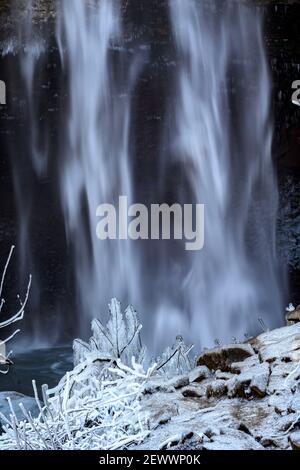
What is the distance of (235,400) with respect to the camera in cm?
217

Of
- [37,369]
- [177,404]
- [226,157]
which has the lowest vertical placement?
[37,369]

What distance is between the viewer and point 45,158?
6.95 meters

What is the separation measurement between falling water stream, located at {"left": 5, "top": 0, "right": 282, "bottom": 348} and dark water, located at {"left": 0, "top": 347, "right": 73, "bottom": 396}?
0.82 meters

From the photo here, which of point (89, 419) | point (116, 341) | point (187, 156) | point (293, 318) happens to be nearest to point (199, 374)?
point (116, 341)

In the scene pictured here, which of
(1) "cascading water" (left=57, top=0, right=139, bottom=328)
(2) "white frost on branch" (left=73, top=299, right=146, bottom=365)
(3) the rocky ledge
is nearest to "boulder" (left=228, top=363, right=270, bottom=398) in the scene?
(3) the rocky ledge

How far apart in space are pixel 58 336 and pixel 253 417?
4788 mm

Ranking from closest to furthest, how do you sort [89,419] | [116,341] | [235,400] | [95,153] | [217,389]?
[89,419], [235,400], [217,389], [116,341], [95,153]

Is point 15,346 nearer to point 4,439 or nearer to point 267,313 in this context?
point 267,313

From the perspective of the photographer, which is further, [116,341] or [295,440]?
[116,341]

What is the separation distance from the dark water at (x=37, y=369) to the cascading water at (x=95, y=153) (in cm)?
86

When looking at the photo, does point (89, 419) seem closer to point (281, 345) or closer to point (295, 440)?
point (295, 440)

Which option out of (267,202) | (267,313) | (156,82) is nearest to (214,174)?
(267,202)

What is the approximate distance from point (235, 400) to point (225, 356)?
0.42 meters

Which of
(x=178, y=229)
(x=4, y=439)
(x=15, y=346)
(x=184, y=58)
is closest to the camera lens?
(x=4, y=439)
